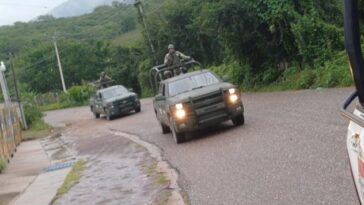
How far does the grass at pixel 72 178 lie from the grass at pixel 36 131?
1319cm

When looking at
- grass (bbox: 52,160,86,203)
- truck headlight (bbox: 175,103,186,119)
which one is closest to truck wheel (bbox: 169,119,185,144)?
truck headlight (bbox: 175,103,186,119)

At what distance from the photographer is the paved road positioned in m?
7.66

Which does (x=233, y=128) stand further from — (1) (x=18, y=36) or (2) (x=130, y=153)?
(1) (x=18, y=36)

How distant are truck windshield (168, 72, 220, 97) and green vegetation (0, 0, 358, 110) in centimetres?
482

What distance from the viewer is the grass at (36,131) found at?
2874 centimetres

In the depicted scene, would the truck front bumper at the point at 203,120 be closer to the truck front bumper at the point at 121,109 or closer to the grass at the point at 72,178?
the grass at the point at 72,178

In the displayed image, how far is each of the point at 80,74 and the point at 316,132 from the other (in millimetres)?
88682

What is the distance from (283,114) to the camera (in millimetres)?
15094

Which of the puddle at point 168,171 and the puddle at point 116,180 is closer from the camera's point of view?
the puddle at point 168,171

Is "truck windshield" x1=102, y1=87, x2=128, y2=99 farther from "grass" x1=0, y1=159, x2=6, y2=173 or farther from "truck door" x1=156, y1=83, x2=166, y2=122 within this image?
"truck door" x1=156, y1=83, x2=166, y2=122

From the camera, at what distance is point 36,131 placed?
1238 inches

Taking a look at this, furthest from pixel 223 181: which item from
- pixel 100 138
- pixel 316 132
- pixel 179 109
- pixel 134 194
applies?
pixel 100 138

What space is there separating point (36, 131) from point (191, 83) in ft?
57.5

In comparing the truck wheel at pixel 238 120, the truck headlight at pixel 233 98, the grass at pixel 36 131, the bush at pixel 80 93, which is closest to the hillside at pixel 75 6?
the bush at pixel 80 93
